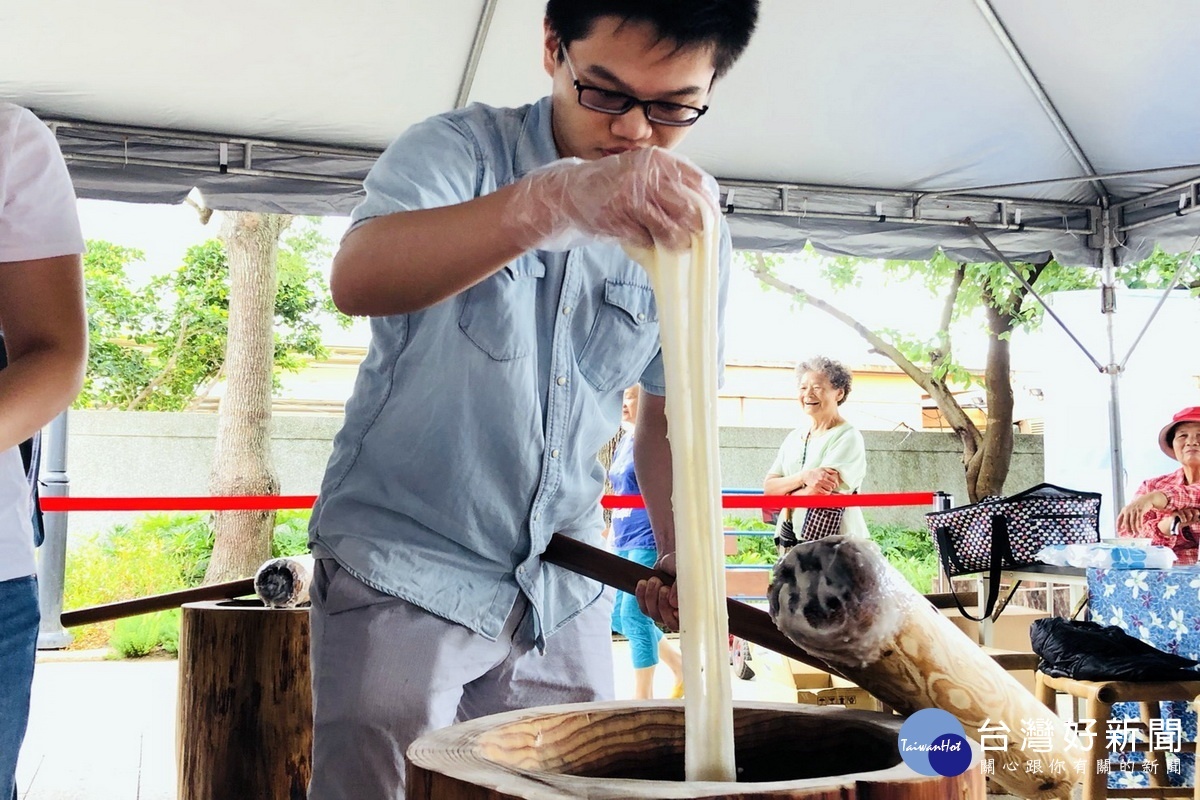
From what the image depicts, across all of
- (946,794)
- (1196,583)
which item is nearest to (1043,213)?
(1196,583)

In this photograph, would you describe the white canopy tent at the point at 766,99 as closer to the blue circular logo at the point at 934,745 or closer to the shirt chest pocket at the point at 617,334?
the shirt chest pocket at the point at 617,334

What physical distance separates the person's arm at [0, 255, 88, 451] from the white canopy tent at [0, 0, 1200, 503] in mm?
2953

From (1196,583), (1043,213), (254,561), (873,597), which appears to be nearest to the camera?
(873,597)

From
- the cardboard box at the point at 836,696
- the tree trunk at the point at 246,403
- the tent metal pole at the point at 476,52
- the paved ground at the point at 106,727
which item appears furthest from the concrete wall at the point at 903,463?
the cardboard box at the point at 836,696

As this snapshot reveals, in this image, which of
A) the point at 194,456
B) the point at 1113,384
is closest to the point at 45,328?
the point at 1113,384

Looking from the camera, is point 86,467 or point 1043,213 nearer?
point 1043,213

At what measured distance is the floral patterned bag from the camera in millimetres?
4230

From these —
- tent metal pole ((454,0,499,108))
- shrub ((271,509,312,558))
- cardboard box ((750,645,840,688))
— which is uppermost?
tent metal pole ((454,0,499,108))

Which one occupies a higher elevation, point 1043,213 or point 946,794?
point 1043,213

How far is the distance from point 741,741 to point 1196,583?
2.92 metres

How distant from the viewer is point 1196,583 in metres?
3.43

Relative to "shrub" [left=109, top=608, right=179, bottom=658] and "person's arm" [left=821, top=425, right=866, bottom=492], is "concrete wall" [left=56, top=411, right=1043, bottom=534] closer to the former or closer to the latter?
Result: "shrub" [left=109, top=608, right=179, bottom=658]

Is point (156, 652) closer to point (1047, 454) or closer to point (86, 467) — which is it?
point (86, 467)

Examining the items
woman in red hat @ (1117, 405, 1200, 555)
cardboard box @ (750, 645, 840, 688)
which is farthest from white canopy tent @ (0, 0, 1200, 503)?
cardboard box @ (750, 645, 840, 688)
